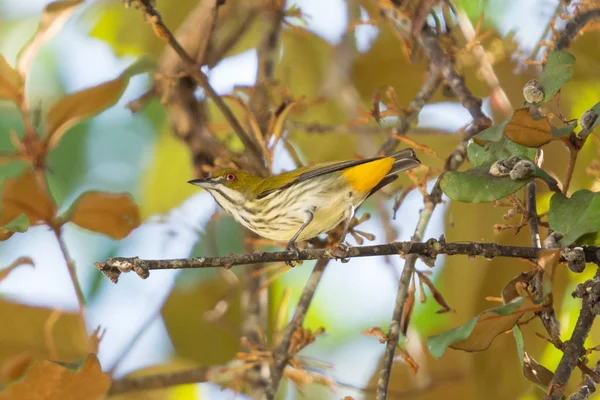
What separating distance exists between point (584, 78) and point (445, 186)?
1.47 m

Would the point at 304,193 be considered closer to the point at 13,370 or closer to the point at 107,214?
the point at 107,214

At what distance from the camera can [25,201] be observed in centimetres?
210

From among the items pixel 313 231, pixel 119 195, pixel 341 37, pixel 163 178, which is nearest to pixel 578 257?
pixel 313 231

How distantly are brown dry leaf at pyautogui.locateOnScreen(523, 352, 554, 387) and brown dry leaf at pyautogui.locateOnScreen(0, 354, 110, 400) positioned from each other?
0.95 metres

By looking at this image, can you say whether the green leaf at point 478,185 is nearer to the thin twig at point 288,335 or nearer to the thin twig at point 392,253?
the thin twig at point 392,253

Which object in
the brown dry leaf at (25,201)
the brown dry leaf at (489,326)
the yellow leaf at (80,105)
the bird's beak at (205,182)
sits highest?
the brown dry leaf at (489,326)

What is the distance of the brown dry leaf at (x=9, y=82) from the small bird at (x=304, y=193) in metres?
0.80

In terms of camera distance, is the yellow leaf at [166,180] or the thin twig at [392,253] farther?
the yellow leaf at [166,180]

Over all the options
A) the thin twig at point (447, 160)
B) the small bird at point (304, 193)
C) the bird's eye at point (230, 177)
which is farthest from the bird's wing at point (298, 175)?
the thin twig at point (447, 160)

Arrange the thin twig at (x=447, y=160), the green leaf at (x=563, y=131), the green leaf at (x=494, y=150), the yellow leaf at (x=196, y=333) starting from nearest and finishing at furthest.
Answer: the green leaf at (x=563, y=131), the green leaf at (x=494, y=150), the thin twig at (x=447, y=160), the yellow leaf at (x=196, y=333)

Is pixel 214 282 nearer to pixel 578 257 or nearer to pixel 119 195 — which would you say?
pixel 119 195

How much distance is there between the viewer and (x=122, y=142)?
4152 mm

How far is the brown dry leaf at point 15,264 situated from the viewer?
6.27ft

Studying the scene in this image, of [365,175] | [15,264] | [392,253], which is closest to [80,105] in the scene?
[15,264]
